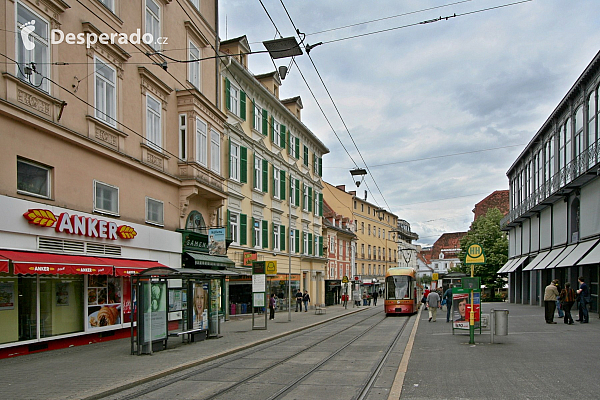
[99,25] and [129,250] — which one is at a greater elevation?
[99,25]

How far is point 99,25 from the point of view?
17672 millimetres

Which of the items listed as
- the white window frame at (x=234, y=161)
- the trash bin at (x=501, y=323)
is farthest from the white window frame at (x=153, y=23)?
the trash bin at (x=501, y=323)

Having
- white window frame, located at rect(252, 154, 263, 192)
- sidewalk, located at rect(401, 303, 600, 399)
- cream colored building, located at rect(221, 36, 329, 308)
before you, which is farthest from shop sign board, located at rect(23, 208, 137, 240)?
white window frame, located at rect(252, 154, 263, 192)

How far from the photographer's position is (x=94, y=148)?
16859 mm

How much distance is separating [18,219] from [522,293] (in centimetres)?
4234

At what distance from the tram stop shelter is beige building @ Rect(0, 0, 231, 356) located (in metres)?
2.27

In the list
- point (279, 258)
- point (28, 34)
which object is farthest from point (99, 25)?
point (279, 258)

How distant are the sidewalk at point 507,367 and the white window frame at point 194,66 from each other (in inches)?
568

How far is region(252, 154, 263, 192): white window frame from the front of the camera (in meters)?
33.5

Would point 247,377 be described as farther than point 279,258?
No

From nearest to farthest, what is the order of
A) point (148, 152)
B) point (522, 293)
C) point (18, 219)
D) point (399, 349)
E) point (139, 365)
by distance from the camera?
point (139, 365)
point (18, 219)
point (399, 349)
point (148, 152)
point (522, 293)

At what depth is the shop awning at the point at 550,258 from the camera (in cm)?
3203

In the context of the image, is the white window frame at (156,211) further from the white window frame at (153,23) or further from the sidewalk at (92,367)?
the white window frame at (153,23)

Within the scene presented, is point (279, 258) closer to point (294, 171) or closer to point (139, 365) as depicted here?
point (294, 171)
